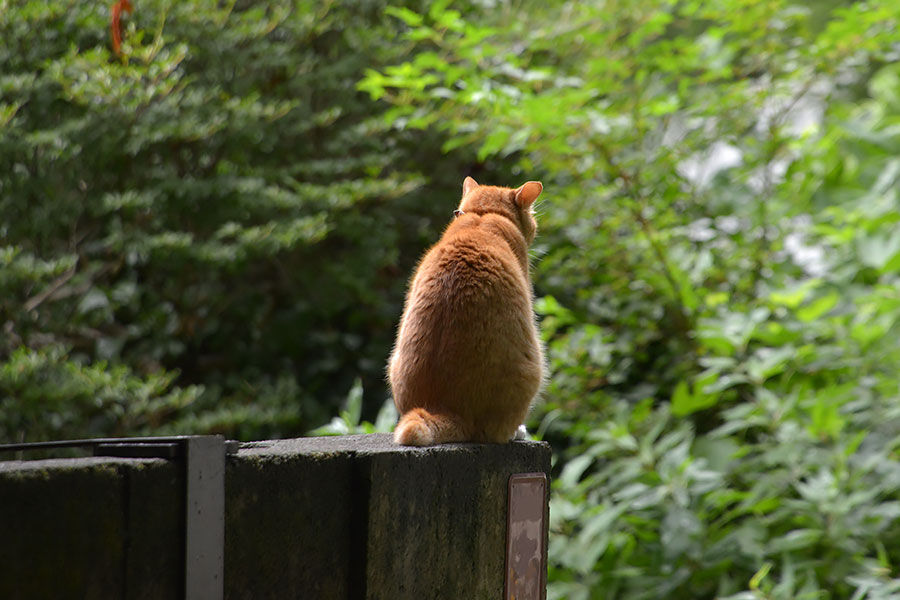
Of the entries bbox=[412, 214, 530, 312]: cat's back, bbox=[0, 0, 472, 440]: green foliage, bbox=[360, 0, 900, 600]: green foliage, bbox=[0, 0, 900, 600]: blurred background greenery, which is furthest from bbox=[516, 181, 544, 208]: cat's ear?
bbox=[0, 0, 472, 440]: green foliage

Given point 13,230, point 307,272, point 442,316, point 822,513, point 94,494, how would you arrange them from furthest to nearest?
point 307,272 → point 13,230 → point 822,513 → point 442,316 → point 94,494

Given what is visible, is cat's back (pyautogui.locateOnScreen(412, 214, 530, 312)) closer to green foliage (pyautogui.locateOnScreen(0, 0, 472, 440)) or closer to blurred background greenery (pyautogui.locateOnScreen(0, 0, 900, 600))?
blurred background greenery (pyautogui.locateOnScreen(0, 0, 900, 600))

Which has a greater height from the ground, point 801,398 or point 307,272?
point 307,272

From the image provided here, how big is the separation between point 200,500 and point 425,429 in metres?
0.54

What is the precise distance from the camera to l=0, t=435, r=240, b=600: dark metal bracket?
50.3 inches

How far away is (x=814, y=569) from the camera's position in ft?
10.8

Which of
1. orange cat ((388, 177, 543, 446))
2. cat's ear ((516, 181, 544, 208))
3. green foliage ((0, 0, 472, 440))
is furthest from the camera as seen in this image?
green foliage ((0, 0, 472, 440))

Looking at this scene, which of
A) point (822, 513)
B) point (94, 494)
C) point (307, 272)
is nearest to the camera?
point (94, 494)

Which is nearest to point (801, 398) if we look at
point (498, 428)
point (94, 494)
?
point (498, 428)

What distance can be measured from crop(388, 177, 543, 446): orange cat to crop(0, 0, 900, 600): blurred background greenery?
3.29 feet

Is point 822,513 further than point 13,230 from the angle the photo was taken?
No

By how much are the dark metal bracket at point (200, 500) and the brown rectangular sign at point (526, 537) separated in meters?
0.71

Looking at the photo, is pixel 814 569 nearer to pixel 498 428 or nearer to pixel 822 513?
pixel 822 513

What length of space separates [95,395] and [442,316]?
2038mm
